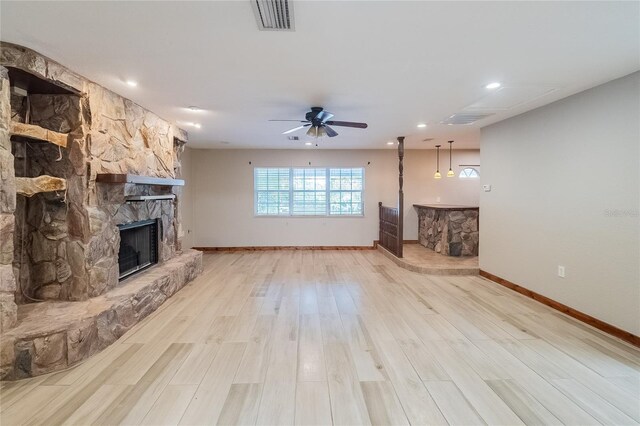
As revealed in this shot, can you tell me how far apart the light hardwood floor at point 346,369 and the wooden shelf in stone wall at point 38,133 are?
6.63 ft

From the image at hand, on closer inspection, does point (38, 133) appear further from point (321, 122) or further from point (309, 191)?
point (309, 191)

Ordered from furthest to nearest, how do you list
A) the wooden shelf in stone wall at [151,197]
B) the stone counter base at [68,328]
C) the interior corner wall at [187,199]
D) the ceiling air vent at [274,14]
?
the interior corner wall at [187,199]
the wooden shelf in stone wall at [151,197]
the stone counter base at [68,328]
the ceiling air vent at [274,14]

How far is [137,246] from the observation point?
13.8 feet

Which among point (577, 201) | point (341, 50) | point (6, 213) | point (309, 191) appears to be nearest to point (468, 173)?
point (309, 191)

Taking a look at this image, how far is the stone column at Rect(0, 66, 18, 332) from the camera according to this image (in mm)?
2354

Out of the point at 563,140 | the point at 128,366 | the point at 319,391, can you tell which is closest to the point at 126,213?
the point at 128,366

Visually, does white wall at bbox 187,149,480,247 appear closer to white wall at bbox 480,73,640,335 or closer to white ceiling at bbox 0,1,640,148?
white wall at bbox 480,73,640,335

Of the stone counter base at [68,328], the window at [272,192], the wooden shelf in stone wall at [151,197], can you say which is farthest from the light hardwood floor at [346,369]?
the window at [272,192]

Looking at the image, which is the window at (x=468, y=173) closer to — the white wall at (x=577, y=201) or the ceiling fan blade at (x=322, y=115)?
the white wall at (x=577, y=201)

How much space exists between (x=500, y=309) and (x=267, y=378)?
304cm

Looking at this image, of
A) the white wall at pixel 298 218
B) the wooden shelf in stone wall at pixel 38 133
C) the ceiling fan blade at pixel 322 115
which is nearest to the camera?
the wooden shelf in stone wall at pixel 38 133

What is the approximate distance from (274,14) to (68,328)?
2.92 m

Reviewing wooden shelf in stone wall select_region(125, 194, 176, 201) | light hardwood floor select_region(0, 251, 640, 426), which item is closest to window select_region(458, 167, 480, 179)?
light hardwood floor select_region(0, 251, 640, 426)

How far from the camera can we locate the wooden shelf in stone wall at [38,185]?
259 centimetres
